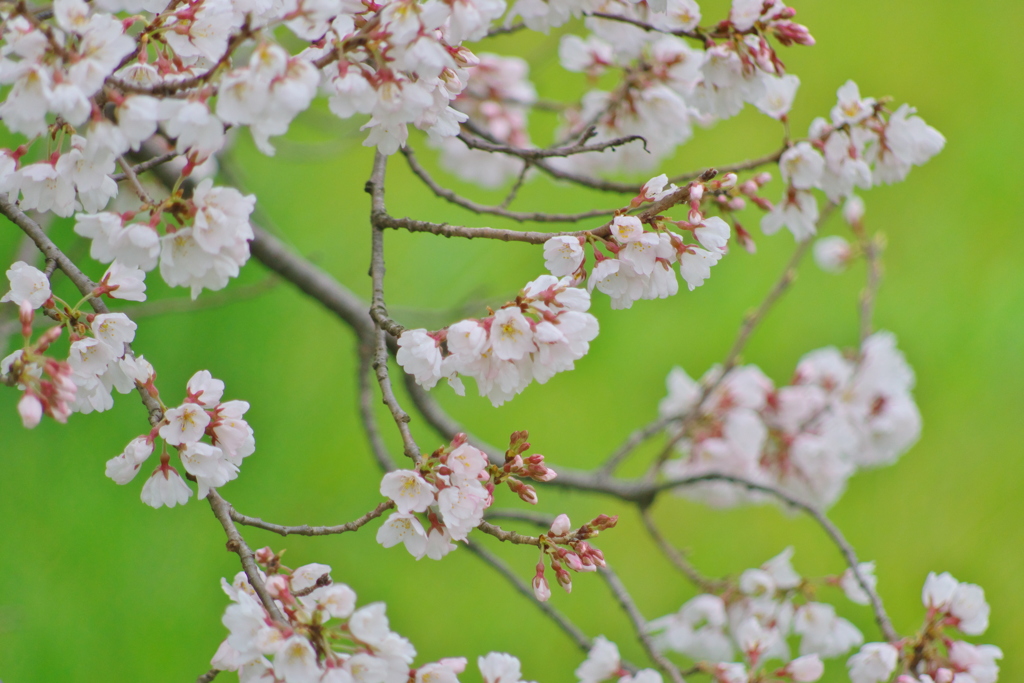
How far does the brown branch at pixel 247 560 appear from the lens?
58cm

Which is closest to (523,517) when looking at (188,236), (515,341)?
(515,341)

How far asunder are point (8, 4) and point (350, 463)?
65.0 inches

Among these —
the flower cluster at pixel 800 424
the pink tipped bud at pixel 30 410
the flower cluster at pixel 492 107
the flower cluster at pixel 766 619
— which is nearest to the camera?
the pink tipped bud at pixel 30 410

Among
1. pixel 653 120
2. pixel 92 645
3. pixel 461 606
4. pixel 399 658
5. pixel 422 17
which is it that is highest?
pixel 422 17

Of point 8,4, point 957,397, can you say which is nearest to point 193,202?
point 8,4

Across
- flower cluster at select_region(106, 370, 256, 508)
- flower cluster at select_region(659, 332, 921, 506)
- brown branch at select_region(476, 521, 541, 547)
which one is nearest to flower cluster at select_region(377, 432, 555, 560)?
brown branch at select_region(476, 521, 541, 547)

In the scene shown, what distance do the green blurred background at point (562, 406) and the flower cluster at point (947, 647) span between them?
897 millimetres

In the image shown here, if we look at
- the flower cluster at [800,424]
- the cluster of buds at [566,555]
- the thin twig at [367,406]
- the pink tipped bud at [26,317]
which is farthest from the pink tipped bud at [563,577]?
the flower cluster at [800,424]

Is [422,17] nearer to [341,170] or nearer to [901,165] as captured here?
[901,165]

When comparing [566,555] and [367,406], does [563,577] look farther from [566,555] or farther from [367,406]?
[367,406]

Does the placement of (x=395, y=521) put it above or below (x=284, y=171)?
above

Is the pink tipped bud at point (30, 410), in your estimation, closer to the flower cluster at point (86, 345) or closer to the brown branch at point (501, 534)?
the flower cluster at point (86, 345)

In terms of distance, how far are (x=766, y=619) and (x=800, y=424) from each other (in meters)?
0.43

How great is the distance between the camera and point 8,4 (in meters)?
0.58
